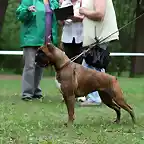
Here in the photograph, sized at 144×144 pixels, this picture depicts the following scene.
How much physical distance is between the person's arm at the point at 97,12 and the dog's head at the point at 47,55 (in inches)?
59.3

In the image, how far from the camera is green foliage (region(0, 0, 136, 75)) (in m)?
23.0

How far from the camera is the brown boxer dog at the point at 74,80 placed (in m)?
7.11

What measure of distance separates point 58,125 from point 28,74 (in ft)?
9.81

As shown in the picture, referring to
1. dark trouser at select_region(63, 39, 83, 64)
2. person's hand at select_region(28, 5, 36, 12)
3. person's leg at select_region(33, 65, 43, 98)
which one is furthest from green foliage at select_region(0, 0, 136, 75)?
person's hand at select_region(28, 5, 36, 12)

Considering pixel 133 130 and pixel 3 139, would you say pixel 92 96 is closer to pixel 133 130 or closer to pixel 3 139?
pixel 133 130

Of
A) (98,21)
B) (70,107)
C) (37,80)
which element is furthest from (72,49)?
(70,107)

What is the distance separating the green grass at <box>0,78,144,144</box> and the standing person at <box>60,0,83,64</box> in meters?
1.03

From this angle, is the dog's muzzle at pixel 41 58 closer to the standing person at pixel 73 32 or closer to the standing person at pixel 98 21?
the standing person at pixel 98 21

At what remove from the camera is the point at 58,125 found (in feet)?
23.1

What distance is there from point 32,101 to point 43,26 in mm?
1387

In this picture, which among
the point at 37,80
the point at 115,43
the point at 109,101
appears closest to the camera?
the point at 109,101

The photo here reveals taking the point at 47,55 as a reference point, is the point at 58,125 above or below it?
below

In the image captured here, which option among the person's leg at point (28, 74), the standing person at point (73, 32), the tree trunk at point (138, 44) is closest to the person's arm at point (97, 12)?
the standing person at point (73, 32)

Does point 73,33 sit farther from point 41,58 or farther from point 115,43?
point 115,43
